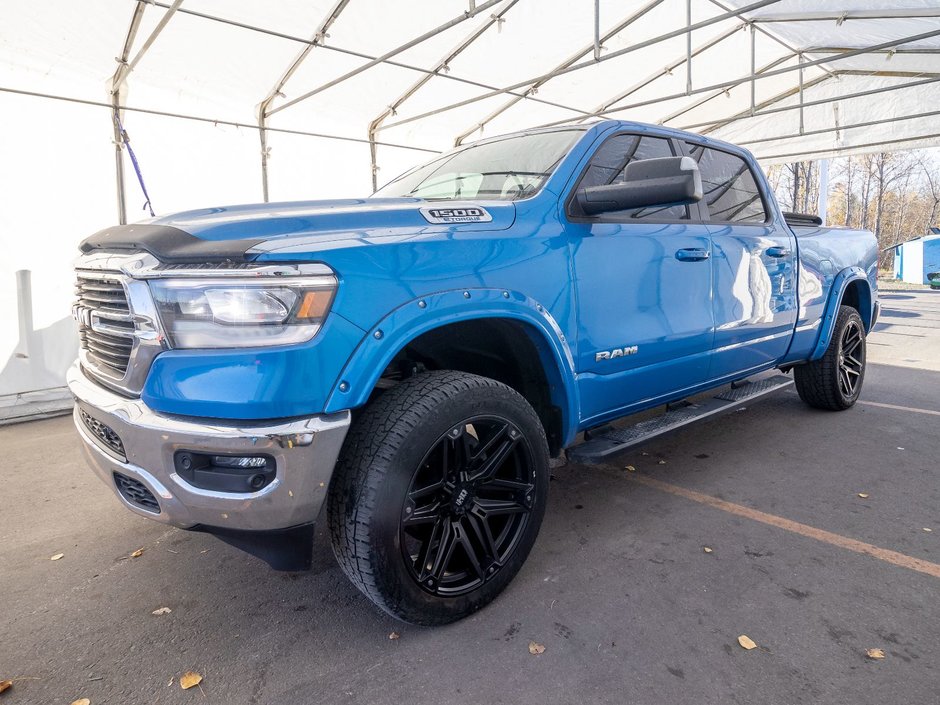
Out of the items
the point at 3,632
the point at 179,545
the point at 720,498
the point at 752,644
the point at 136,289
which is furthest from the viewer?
the point at 720,498

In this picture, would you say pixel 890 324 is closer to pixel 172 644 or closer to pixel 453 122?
pixel 453 122

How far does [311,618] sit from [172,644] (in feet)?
1.54

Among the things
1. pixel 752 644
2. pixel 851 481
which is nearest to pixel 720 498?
pixel 851 481

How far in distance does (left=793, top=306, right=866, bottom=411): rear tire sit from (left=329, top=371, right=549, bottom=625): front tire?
10.8 ft

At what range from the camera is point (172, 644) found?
212 cm

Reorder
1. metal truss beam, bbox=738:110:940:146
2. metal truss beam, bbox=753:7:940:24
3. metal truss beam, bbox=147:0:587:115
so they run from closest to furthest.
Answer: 1. metal truss beam, bbox=147:0:587:115
2. metal truss beam, bbox=753:7:940:24
3. metal truss beam, bbox=738:110:940:146

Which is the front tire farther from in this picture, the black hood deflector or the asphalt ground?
the black hood deflector

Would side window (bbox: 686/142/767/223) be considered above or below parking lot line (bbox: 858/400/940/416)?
above

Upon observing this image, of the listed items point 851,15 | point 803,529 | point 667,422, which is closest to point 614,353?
point 667,422

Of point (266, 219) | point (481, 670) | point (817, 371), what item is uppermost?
point (266, 219)

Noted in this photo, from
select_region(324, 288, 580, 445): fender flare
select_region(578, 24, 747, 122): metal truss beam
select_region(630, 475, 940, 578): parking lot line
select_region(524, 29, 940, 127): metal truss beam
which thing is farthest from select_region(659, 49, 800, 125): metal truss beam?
select_region(324, 288, 580, 445): fender flare

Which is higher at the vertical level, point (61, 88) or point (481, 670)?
point (61, 88)

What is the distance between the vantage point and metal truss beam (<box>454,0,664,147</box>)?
8010mm

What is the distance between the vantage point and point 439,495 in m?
2.15
